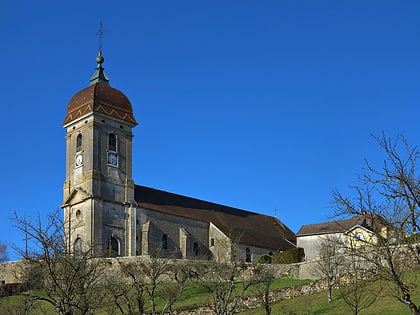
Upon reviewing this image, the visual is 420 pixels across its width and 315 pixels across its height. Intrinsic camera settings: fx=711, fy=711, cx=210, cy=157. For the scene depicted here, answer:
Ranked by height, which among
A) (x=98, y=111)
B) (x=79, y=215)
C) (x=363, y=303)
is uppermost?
(x=98, y=111)

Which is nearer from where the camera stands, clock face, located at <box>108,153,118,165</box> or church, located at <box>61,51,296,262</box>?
church, located at <box>61,51,296,262</box>

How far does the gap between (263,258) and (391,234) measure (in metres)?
48.2

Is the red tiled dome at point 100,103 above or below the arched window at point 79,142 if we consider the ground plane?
above

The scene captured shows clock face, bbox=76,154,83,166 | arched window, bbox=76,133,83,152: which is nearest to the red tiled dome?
arched window, bbox=76,133,83,152

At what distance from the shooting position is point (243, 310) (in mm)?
45500

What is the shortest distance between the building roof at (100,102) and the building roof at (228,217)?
8059mm

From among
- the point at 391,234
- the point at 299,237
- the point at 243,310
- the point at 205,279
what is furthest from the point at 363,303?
the point at 299,237

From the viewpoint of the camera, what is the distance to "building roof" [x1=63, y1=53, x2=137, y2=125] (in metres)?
66.9

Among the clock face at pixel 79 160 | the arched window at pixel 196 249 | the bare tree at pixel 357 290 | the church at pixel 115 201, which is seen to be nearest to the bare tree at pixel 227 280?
the bare tree at pixel 357 290

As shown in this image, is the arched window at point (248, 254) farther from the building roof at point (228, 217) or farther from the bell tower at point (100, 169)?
the bell tower at point (100, 169)

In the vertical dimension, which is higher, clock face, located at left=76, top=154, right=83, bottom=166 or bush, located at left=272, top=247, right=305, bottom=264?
clock face, located at left=76, top=154, right=83, bottom=166

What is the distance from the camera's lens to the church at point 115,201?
64688mm

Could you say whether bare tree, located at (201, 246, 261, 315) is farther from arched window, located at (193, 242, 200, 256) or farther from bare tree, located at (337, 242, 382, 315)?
arched window, located at (193, 242, 200, 256)

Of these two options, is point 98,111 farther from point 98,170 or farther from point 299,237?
point 299,237
